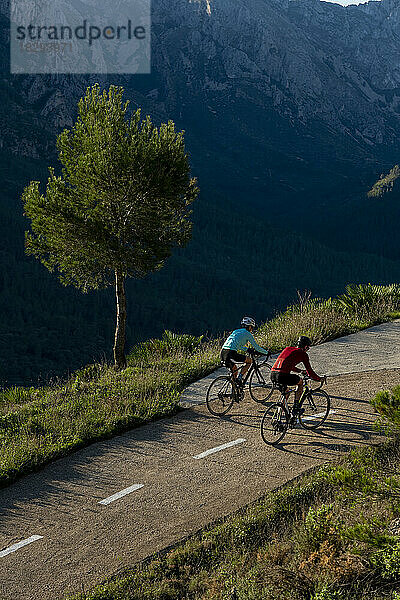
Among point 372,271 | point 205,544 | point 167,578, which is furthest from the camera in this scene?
point 372,271

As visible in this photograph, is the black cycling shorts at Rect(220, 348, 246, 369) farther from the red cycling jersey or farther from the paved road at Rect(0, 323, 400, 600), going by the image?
the red cycling jersey

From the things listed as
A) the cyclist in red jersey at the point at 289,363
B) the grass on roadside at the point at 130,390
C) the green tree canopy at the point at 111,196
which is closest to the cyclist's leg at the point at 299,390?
the cyclist in red jersey at the point at 289,363

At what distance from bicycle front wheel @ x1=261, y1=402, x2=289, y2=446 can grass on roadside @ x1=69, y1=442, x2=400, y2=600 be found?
6.41 feet

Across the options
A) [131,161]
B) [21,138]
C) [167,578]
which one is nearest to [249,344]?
[167,578]

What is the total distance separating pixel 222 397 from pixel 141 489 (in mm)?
3100

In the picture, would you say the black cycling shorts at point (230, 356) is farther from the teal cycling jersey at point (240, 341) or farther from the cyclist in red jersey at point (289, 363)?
the cyclist in red jersey at point (289, 363)

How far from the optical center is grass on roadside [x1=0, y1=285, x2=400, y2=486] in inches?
371

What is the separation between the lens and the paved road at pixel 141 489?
6.35m

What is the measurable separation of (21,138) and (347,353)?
467 ft

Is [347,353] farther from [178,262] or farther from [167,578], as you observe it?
[178,262]

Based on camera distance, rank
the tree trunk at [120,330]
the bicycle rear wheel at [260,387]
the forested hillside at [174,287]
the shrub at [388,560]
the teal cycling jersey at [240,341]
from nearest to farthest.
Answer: the shrub at [388,560], the teal cycling jersey at [240,341], the bicycle rear wheel at [260,387], the tree trunk at [120,330], the forested hillside at [174,287]

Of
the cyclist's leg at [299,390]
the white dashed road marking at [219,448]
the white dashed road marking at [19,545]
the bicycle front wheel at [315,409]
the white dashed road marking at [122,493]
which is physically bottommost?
the white dashed road marking at [19,545]

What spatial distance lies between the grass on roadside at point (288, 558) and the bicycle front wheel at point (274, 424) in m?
1.95

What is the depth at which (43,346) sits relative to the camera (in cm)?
6919
